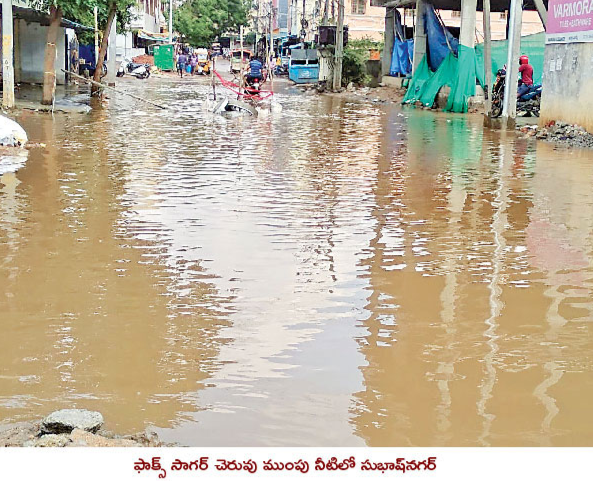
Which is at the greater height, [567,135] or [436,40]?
[436,40]

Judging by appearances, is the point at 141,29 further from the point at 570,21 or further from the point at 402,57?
the point at 570,21

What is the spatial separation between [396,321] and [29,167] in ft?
26.9

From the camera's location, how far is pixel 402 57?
39.7 m

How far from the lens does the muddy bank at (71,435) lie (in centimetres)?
361

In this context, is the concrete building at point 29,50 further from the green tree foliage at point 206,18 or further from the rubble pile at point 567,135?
the green tree foliage at point 206,18

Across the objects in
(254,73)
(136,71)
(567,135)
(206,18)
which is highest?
(206,18)

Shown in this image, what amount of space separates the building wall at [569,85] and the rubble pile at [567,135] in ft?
0.61

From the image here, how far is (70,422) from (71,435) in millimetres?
124

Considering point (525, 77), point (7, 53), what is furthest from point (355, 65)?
point (7, 53)

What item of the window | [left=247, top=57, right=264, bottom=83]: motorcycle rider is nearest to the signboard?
[left=247, top=57, right=264, bottom=83]: motorcycle rider

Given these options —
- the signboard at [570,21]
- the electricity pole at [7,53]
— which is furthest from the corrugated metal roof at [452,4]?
the electricity pole at [7,53]

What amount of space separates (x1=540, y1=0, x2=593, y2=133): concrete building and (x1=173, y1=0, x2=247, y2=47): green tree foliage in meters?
72.6
